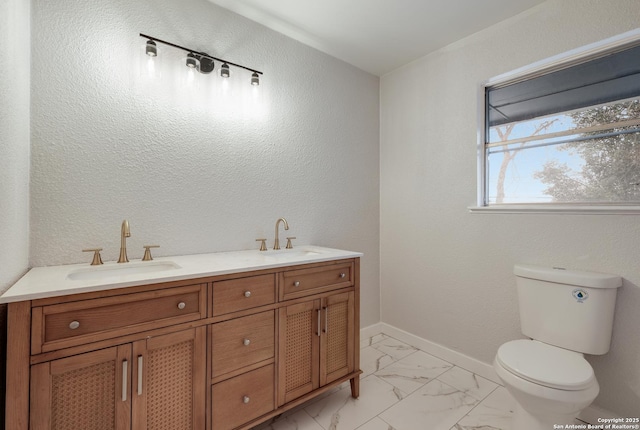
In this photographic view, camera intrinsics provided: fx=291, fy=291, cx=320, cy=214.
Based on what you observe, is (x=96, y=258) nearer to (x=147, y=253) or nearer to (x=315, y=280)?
(x=147, y=253)

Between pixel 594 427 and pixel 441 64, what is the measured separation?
2.52 m

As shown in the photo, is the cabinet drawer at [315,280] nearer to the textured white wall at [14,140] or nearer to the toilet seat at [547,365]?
the toilet seat at [547,365]

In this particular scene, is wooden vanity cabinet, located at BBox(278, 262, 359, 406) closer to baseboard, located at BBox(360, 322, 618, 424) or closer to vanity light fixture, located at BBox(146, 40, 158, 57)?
baseboard, located at BBox(360, 322, 618, 424)

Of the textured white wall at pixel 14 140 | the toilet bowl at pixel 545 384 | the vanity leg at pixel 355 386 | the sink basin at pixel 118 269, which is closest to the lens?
the textured white wall at pixel 14 140

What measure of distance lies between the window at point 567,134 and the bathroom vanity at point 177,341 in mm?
1334

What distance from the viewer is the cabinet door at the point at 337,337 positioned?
1688 millimetres

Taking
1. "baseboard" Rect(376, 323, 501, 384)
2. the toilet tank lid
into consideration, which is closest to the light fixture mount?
the toilet tank lid

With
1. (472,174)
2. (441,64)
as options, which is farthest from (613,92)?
(441,64)

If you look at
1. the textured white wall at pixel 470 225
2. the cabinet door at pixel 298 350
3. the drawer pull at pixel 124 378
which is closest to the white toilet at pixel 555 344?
the textured white wall at pixel 470 225

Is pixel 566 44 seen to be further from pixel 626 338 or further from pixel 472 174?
pixel 626 338

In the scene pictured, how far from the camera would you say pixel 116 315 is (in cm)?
108

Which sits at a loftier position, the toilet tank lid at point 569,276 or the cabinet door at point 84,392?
the toilet tank lid at point 569,276

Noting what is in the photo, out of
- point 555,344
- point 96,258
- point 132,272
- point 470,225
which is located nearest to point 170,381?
point 132,272

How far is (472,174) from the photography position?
213 cm
